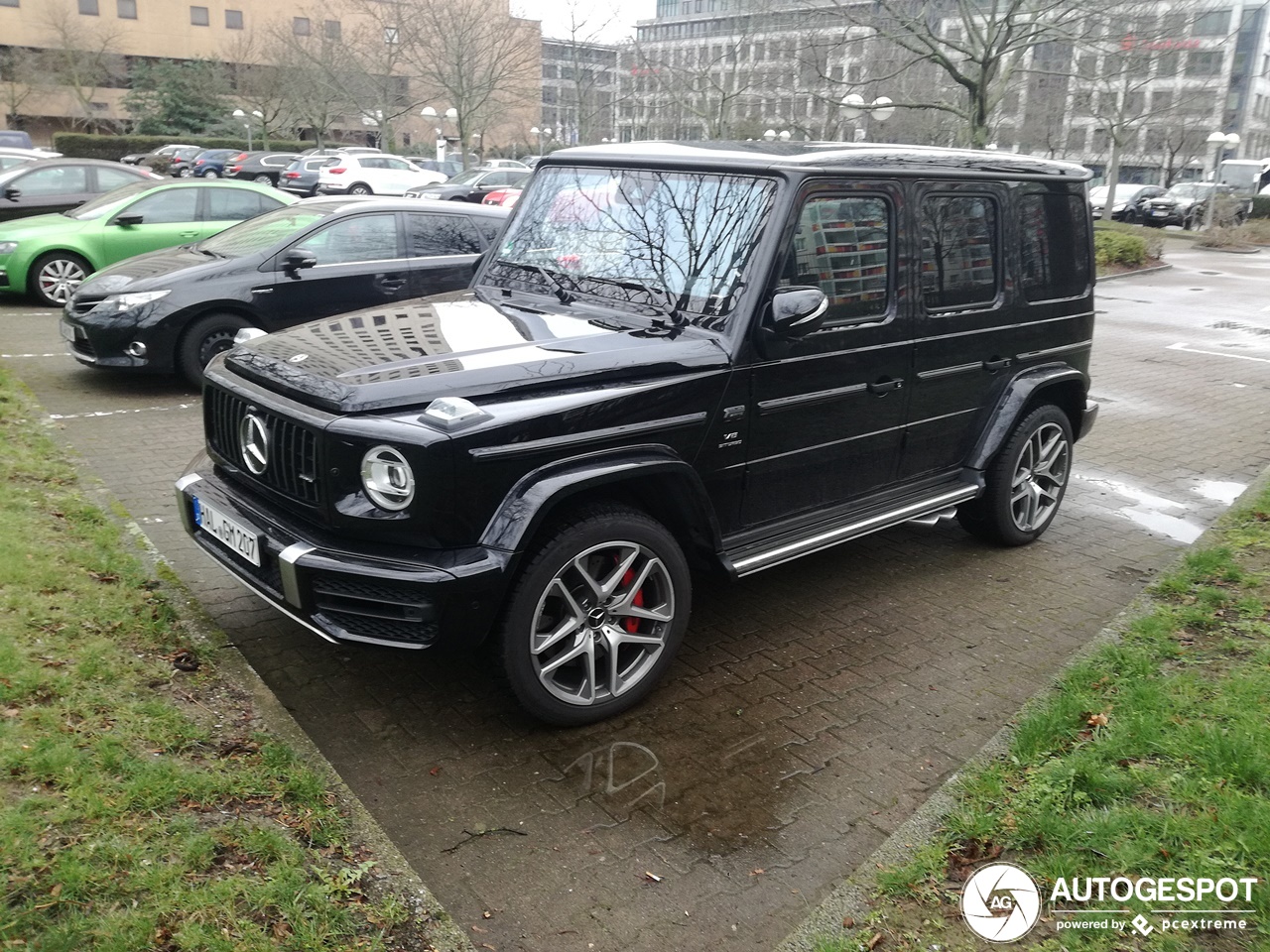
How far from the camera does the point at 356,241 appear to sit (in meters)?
8.87

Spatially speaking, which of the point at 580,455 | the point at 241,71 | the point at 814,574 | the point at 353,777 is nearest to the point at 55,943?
the point at 353,777

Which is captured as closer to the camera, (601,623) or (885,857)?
(885,857)

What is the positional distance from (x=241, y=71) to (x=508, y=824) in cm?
6477

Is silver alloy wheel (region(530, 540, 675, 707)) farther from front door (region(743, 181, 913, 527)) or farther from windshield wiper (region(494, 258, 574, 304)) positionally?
windshield wiper (region(494, 258, 574, 304))

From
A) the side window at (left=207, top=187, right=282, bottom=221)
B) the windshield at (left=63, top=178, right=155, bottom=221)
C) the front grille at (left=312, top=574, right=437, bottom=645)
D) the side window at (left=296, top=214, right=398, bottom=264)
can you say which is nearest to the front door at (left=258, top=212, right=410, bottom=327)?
the side window at (left=296, top=214, right=398, bottom=264)

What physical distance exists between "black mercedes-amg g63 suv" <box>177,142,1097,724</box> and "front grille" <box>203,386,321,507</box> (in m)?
0.01

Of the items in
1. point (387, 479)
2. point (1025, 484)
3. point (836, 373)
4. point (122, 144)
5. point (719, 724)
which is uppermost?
point (122, 144)

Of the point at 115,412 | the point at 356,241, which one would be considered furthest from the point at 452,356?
the point at 356,241

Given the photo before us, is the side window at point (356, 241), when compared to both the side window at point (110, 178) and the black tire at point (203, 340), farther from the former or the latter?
the side window at point (110, 178)

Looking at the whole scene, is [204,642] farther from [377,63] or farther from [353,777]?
[377,63]

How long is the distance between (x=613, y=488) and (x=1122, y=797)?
6.53 feet

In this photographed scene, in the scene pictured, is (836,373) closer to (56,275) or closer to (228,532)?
(228,532)

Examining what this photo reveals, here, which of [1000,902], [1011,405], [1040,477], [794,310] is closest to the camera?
[1000,902]

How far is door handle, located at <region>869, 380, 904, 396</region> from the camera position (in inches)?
187
